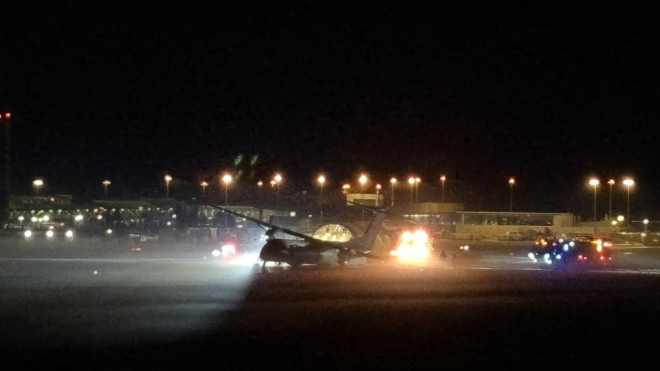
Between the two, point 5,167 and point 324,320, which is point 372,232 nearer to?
point 324,320

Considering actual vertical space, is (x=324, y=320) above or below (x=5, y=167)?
below

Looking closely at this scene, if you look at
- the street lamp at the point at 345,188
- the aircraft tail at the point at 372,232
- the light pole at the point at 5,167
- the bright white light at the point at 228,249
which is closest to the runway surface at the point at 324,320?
the aircraft tail at the point at 372,232

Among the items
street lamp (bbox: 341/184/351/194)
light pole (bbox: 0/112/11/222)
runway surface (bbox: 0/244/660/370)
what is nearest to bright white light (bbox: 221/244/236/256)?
runway surface (bbox: 0/244/660/370)

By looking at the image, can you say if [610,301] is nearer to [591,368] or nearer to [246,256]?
[591,368]

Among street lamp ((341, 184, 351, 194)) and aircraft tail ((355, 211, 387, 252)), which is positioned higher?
street lamp ((341, 184, 351, 194))

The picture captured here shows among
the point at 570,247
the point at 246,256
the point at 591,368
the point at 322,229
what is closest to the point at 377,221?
the point at 322,229

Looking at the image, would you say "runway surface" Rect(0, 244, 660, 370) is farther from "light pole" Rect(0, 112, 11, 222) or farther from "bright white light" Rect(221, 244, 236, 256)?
"light pole" Rect(0, 112, 11, 222)

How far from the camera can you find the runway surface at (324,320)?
11227 mm

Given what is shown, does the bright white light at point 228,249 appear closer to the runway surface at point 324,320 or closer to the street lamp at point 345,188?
the runway surface at point 324,320

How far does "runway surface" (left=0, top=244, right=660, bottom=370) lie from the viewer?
442 inches

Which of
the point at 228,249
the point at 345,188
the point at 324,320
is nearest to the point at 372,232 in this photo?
the point at 228,249

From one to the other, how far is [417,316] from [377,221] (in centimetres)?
1641

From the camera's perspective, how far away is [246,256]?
35.8 m

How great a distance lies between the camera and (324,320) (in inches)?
584
